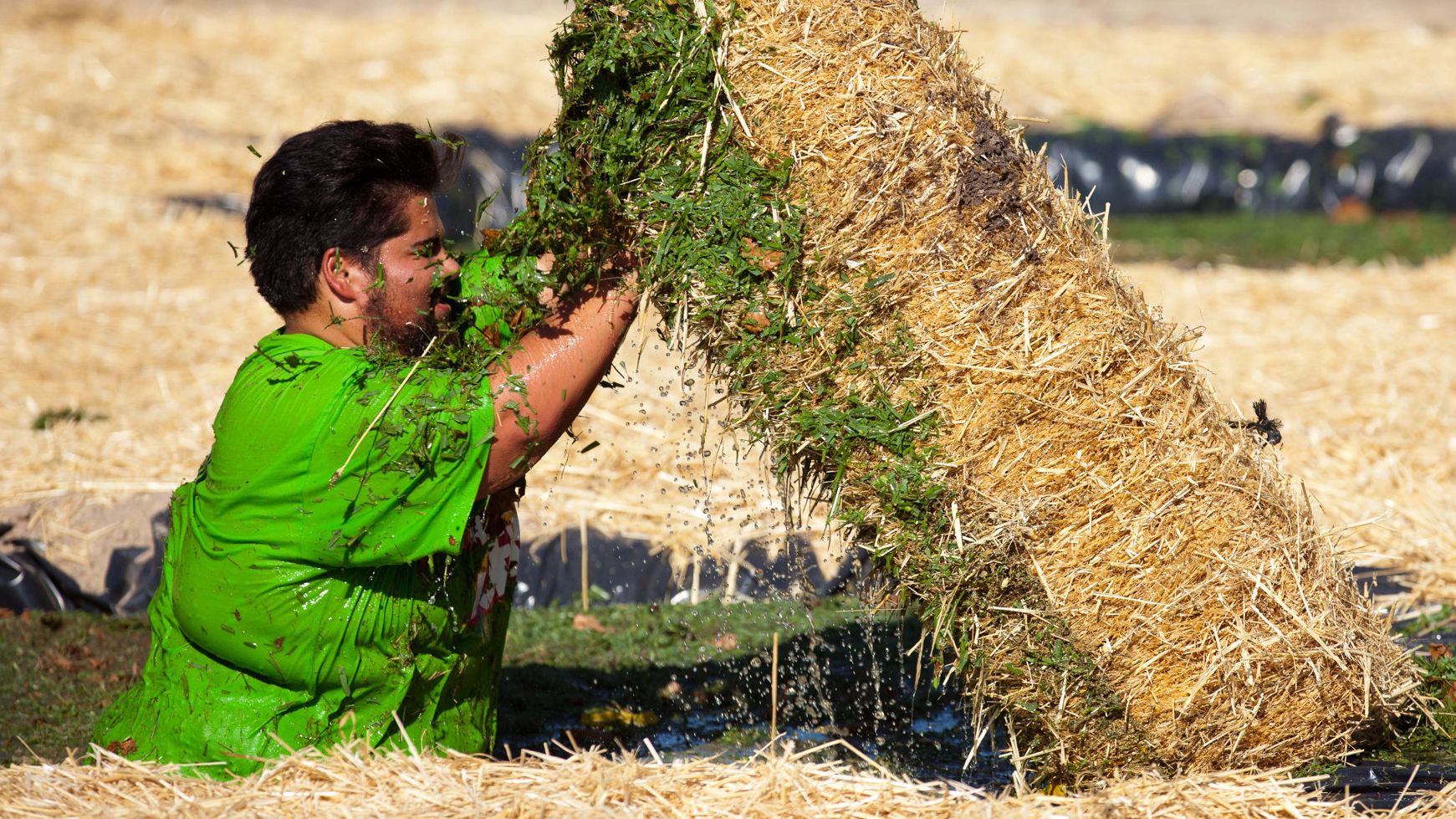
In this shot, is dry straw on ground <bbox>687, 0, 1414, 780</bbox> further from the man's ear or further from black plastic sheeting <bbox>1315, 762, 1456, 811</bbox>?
the man's ear

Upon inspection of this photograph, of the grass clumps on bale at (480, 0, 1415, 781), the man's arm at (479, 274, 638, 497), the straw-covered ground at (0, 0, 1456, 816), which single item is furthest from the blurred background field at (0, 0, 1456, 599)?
the grass clumps on bale at (480, 0, 1415, 781)

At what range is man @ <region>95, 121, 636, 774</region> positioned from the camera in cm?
279

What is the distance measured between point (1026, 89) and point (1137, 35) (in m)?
2.76

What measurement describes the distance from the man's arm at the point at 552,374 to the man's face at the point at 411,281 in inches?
11.0

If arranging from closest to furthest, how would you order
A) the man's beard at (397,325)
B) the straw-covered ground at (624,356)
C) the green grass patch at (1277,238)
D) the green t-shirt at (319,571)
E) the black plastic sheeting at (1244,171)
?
the green t-shirt at (319,571) < the straw-covered ground at (624,356) < the man's beard at (397,325) < the green grass patch at (1277,238) < the black plastic sheeting at (1244,171)

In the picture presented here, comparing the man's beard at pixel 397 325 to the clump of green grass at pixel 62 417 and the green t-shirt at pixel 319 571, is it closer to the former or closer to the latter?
the green t-shirt at pixel 319 571

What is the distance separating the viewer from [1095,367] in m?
3.03

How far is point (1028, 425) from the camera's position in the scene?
303 cm

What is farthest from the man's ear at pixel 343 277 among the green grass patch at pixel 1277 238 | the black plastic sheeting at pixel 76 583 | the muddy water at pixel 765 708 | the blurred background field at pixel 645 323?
the green grass patch at pixel 1277 238

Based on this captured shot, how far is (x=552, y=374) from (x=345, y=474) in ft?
1.58

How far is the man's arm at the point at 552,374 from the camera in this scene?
9.29ft

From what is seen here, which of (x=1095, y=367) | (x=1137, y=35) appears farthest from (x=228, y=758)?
(x=1137, y=35)

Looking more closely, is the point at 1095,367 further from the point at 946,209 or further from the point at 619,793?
the point at 619,793

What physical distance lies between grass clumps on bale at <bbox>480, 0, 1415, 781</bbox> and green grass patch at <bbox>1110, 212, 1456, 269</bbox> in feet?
22.1
